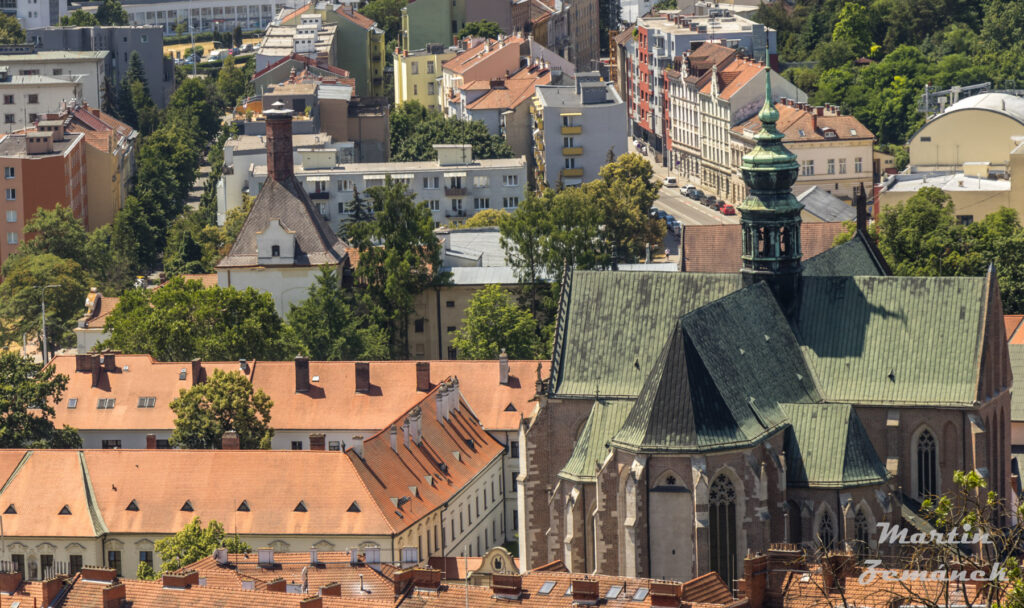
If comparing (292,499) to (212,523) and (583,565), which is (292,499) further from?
(583,565)

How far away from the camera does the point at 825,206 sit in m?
189

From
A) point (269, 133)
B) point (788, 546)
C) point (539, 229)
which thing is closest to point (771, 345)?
point (788, 546)

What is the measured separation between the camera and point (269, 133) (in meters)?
171

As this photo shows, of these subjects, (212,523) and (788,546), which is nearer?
(788,546)

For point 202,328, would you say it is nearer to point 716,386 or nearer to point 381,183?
point 381,183

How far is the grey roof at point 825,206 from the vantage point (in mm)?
185250

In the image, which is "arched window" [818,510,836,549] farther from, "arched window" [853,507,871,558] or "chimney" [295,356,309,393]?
"chimney" [295,356,309,393]

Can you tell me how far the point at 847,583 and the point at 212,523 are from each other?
37853 millimetres

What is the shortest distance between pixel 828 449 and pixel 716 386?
5.72 m

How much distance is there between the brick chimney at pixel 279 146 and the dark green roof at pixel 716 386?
6659cm

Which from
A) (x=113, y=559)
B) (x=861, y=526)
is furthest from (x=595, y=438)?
(x=113, y=559)

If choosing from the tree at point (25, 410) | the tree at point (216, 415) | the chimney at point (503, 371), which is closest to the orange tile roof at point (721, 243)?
the chimney at point (503, 371)

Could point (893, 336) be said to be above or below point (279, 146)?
below

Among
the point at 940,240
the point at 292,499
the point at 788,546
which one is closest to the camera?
the point at 788,546
